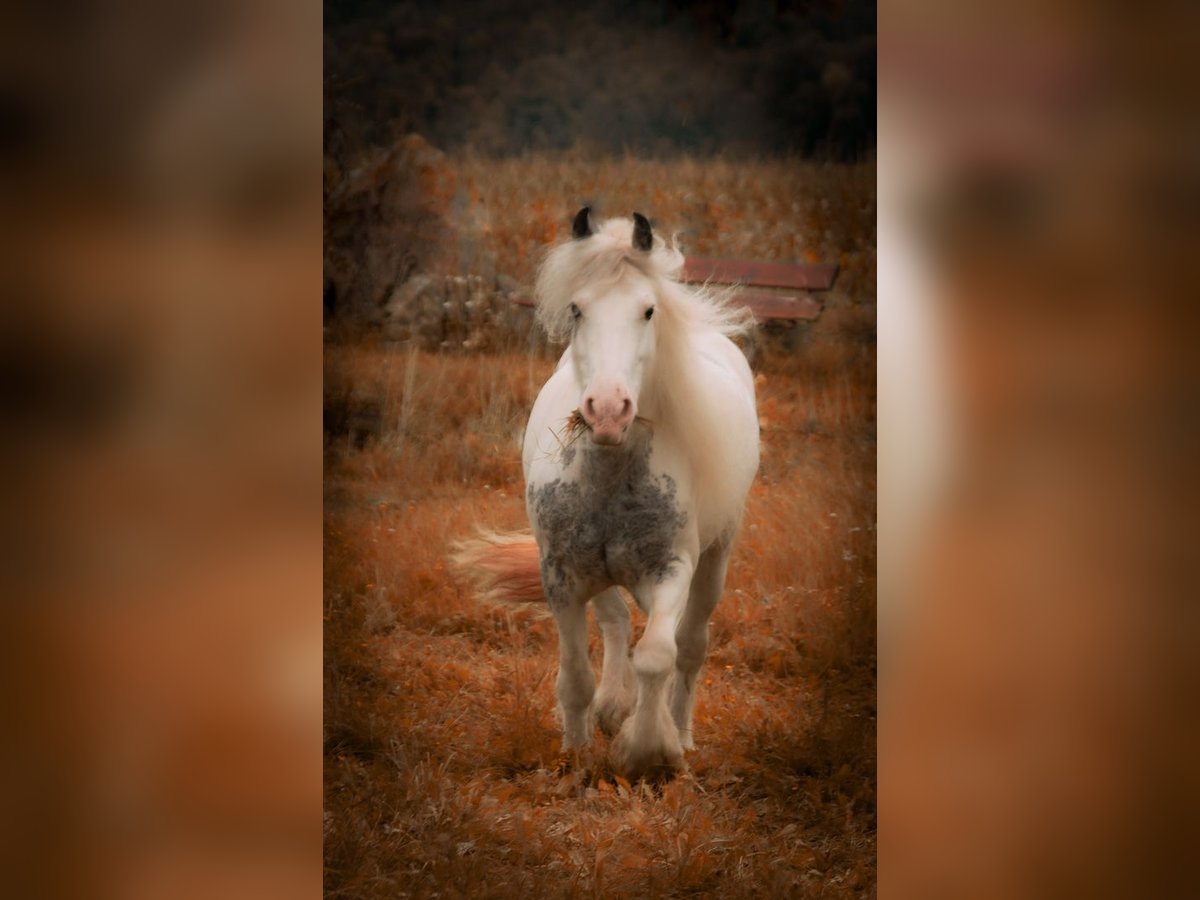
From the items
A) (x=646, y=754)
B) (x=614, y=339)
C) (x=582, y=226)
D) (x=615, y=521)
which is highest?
(x=582, y=226)

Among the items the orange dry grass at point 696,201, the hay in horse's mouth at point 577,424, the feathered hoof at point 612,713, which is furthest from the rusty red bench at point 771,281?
the feathered hoof at point 612,713

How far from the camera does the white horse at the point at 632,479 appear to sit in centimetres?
296

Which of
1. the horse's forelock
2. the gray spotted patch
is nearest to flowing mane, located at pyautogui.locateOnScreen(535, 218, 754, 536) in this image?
the horse's forelock

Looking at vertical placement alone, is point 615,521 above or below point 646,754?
above

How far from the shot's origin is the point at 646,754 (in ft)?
10.1

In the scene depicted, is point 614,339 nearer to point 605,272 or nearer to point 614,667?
point 605,272

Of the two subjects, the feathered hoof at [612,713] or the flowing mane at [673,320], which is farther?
the feathered hoof at [612,713]

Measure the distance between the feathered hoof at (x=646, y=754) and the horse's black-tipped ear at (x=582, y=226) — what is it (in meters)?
1.18

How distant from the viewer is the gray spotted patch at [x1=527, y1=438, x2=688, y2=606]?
10.1 feet

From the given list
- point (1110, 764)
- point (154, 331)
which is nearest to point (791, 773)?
point (1110, 764)

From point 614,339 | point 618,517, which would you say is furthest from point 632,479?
point 614,339

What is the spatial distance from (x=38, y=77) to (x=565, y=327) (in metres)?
1.29

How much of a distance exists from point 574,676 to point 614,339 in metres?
0.86

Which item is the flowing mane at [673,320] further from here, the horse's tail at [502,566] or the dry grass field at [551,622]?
the horse's tail at [502,566]
